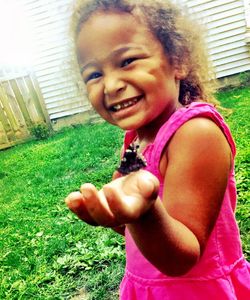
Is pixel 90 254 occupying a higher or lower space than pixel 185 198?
lower

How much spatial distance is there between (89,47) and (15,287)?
2325 mm

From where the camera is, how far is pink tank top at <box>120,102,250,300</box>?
1.12 m

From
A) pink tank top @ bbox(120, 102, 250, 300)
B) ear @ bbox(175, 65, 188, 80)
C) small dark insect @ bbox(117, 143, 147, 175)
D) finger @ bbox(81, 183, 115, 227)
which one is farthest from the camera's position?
ear @ bbox(175, 65, 188, 80)

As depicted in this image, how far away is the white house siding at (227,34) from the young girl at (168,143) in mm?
7233

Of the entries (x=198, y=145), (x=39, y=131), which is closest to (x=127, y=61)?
(x=198, y=145)

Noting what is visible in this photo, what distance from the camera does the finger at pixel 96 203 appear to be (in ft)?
2.14

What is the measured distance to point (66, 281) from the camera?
2783mm

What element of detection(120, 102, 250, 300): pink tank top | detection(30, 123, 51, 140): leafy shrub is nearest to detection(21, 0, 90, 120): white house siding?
detection(30, 123, 51, 140): leafy shrub

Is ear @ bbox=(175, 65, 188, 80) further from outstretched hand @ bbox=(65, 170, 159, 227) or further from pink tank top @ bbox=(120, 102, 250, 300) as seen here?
outstretched hand @ bbox=(65, 170, 159, 227)

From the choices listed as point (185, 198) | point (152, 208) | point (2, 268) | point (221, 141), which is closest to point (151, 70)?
point (221, 141)

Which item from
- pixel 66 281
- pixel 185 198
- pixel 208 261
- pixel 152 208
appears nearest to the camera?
pixel 152 208

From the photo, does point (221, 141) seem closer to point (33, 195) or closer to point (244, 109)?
point (33, 195)

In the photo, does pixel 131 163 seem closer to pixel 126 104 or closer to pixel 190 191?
pixel 190 191

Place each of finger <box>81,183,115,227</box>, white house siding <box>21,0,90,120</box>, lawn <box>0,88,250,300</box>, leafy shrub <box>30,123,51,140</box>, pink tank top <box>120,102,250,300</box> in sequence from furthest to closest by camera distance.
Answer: leafy shrub <box>30,123,51,140</box>
white house siding <box>21,0,90,120</box>
lawn <box>0,88,250,300</box>
pink tank top <box>120,102,250,300</box>
finger <box>81,183,115,227</box>
